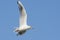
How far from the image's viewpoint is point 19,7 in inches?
155

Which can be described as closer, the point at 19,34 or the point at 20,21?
the point at 19,34

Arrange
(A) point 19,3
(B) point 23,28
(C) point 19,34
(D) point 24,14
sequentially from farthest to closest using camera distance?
(D) point 24,14, (A) point 19,3, (C) point 19,34, (B) point 23,28

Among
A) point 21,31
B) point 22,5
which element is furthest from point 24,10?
point 21,31

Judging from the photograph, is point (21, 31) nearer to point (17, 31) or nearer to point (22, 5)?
point (17, 31)

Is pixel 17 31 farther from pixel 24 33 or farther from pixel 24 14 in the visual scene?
pixel 24 14

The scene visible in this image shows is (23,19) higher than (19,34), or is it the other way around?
(23,19)

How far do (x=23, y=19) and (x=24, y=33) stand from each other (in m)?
0.89

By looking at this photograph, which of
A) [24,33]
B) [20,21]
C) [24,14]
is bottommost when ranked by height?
[24,33]

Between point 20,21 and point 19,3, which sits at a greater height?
A: point 19,3

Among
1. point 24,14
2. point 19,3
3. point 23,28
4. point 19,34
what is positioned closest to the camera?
point 23,28

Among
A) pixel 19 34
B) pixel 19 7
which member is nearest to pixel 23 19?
pixel 19 7

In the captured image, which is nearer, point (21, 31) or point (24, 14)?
point (21, 31)

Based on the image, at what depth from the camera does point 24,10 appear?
396 cm

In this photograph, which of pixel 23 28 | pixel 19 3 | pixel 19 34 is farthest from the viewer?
pixel 19 3
